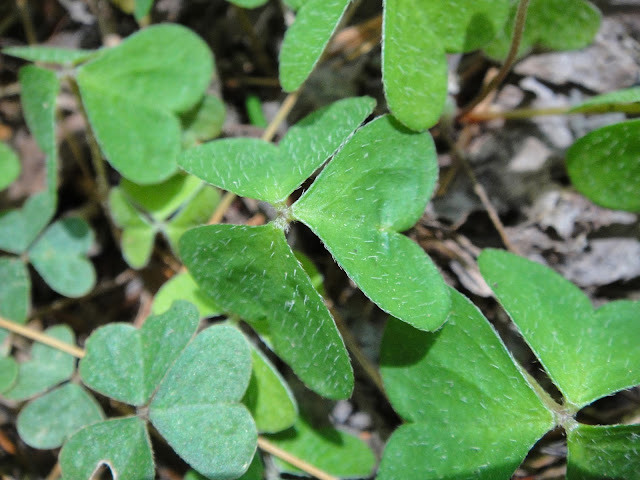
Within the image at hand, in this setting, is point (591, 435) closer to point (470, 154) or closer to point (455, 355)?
point (455, 355)

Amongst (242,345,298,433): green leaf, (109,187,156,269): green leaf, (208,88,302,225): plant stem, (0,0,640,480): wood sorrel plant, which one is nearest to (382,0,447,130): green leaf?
(0,0,640,480): wood sorrel plant

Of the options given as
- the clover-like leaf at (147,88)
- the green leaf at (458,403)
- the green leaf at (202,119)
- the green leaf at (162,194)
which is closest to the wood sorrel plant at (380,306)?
the green leaf at (458,403)

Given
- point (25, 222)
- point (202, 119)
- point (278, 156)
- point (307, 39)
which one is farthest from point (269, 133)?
point (25, 222)

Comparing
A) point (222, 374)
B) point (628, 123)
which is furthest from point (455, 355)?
point (628, 123)

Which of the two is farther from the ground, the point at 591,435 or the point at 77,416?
the point at 591,435

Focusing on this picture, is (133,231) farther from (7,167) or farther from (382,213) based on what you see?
(382,213)
